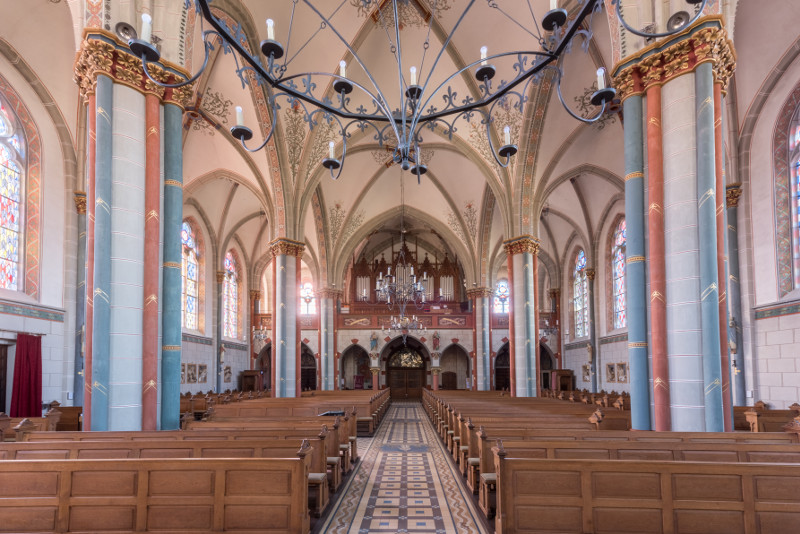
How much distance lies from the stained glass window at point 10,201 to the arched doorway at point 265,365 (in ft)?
59.1

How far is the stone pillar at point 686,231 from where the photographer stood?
7004 mm

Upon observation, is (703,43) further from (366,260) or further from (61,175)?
(366,260)

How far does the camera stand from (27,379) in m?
12.2

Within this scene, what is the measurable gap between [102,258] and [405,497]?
5119 mm

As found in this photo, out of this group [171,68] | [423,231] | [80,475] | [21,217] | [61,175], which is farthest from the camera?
[423,231]

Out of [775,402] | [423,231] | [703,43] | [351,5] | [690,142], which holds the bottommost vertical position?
[775,402]

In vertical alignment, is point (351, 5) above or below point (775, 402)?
above

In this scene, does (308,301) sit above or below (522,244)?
below

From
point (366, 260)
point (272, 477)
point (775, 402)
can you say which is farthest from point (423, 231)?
point (272, 477)

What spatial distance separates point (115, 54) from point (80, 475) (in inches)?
229

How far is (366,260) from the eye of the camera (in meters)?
34.2

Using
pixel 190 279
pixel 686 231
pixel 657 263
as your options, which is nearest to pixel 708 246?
pixel 686 231

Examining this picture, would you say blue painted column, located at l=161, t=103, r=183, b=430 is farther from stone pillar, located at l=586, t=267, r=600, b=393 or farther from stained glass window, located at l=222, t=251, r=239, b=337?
stone pillar, located at l=586, t=267, r=600, b=393

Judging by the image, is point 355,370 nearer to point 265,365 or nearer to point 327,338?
point 265,365
